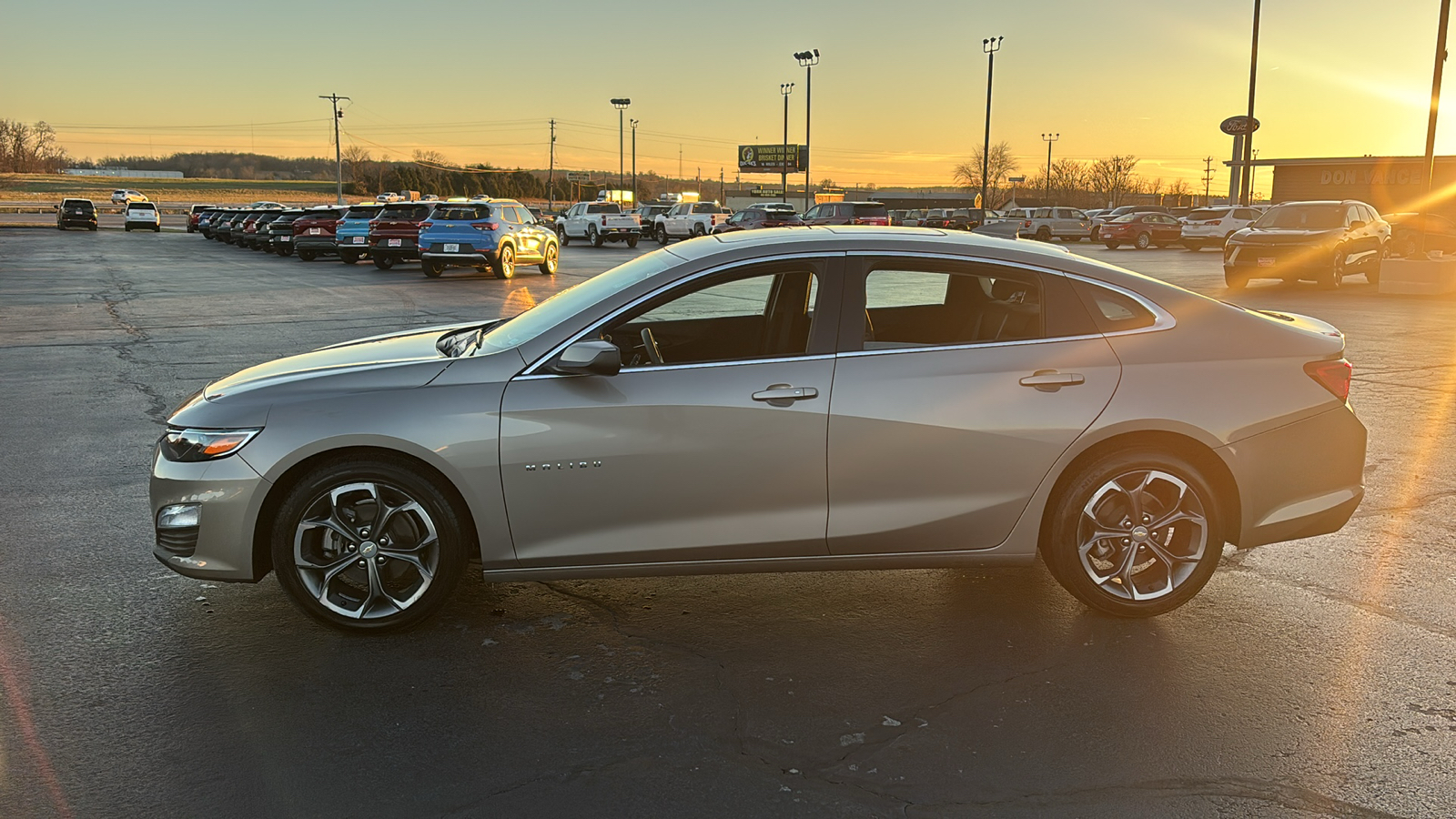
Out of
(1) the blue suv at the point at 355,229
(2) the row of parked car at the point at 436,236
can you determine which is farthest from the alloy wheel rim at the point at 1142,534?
(1) the blue suv at the point at 355,229

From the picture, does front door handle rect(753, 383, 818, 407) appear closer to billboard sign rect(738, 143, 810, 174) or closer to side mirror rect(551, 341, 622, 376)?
side mirror rect(551, 341, 622, 376)

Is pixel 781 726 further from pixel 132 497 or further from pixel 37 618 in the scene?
pixel 132 497

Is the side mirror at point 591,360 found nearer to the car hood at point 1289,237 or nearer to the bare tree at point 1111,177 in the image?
the car hood at point 1289,237

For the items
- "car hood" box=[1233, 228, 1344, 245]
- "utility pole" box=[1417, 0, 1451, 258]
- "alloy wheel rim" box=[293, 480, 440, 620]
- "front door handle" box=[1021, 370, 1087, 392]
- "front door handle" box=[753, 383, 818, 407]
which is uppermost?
"utility pole" box=[1417, 0, 1451, 258]

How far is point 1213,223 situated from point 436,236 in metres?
28.9

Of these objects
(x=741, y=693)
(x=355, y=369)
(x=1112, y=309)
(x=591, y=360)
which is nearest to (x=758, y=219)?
Result: (x=1112, y=309)

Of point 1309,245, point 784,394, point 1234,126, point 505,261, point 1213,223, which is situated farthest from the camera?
point 1234,126

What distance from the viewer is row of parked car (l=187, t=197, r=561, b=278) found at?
25125 millimetres

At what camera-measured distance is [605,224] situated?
44.8 meters

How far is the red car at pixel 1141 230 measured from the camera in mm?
42844

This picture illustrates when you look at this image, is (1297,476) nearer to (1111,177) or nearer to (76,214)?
(76,214)

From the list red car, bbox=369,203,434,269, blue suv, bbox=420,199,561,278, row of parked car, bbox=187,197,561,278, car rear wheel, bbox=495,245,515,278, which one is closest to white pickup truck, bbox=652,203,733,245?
row of parked car, bbox=187,197,561,278

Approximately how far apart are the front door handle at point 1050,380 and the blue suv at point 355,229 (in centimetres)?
2826

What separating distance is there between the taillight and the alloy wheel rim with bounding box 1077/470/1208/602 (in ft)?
2.35
